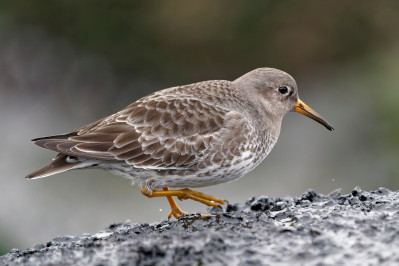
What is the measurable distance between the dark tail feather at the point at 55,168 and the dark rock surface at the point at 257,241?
0.85 metres

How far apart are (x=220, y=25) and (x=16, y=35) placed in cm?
448

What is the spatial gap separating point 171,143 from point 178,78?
6.83 metres

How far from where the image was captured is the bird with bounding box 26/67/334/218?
625 cm

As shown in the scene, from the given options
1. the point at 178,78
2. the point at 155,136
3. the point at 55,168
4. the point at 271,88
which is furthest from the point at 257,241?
the point at 178,78

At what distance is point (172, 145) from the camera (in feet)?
20.8

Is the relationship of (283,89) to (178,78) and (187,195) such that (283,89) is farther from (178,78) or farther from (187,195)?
(178,78)

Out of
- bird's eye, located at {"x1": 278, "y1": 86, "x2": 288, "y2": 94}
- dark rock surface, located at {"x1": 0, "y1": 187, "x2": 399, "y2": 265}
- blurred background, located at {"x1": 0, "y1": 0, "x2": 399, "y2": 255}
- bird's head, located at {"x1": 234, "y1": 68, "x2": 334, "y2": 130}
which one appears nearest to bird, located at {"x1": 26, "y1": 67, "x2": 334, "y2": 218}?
bird's head, located at {"x1": 234, "y1": 68, "x2": 334, "y2": 130}

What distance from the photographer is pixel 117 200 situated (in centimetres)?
1087

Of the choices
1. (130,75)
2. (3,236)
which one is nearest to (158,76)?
(130,75)

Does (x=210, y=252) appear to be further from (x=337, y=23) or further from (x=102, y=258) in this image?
(x=337, y=23)

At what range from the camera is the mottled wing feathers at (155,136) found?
627 centimetres

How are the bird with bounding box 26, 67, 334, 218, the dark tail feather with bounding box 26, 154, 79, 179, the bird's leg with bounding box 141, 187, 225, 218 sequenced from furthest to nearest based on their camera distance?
the bird's leg with bounding box 141, 187, 225, 218
the bird with bounding box 26, 67, 334, 218
the dark tail feather with bounding box 26, 154, 79, 179

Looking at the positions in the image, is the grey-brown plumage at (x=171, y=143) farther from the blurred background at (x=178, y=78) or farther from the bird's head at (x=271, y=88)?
the blurred background at (x=178, y=78)

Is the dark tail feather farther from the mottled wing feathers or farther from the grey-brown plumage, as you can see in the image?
the mottled wing feathers
